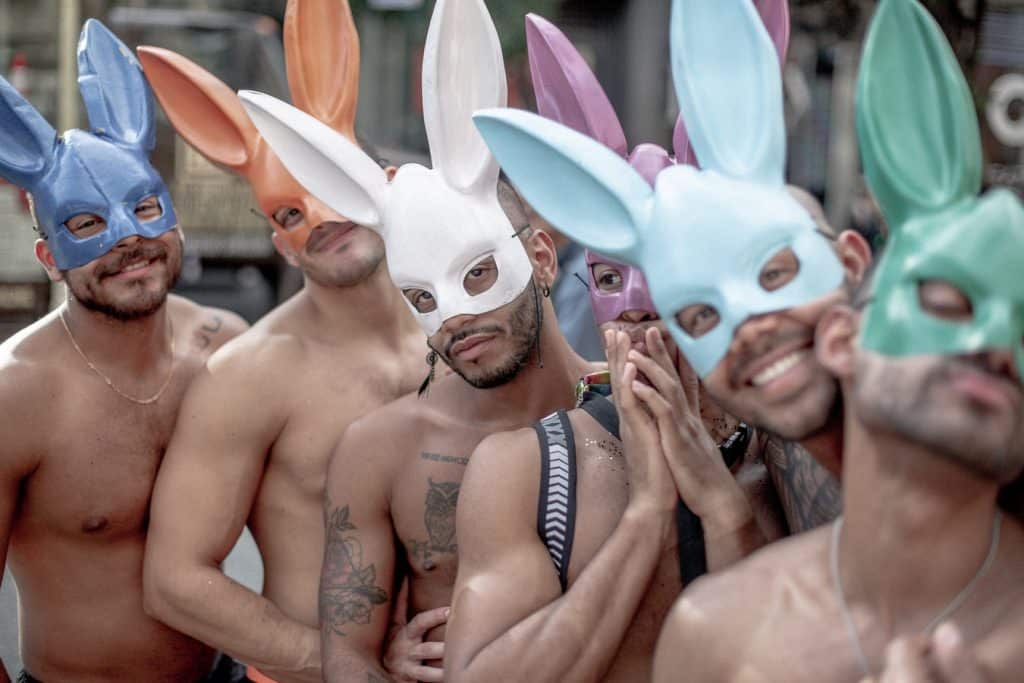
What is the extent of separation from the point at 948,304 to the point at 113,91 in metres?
2.59

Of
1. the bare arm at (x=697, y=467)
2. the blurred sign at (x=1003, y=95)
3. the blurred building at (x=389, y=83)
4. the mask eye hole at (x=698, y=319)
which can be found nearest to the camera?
the mask eye hole at (x=698, y=319)

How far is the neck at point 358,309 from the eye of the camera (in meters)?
3.72

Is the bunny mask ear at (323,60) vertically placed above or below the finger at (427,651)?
above

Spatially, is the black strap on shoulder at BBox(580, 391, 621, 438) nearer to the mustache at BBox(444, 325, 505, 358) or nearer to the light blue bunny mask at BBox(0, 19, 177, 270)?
the mustache at BBox(444, 325, 505, 358)

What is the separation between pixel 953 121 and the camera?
1896 millimetres

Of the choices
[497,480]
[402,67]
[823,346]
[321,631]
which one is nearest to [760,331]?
[823,346]

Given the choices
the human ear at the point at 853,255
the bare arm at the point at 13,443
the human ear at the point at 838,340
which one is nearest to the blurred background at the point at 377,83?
the bare arm at the point at 13,443

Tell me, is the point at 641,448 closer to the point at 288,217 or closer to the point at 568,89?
the point at 568,89

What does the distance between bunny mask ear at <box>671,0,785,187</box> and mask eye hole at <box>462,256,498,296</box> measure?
2.45ft

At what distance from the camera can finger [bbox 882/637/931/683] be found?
5.81 ft

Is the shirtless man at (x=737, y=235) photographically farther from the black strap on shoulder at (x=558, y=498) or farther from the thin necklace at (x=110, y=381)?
the thin necklace at (x=110, y=381)

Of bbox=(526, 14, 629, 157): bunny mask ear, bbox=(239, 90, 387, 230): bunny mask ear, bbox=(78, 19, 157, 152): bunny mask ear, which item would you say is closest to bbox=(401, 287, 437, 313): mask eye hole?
bbox=(239, 90, 387, 230): bunny mask ear

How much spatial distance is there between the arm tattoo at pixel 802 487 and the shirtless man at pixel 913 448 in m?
0.20

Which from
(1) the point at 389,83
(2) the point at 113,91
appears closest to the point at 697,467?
(2) the point at 113,91
